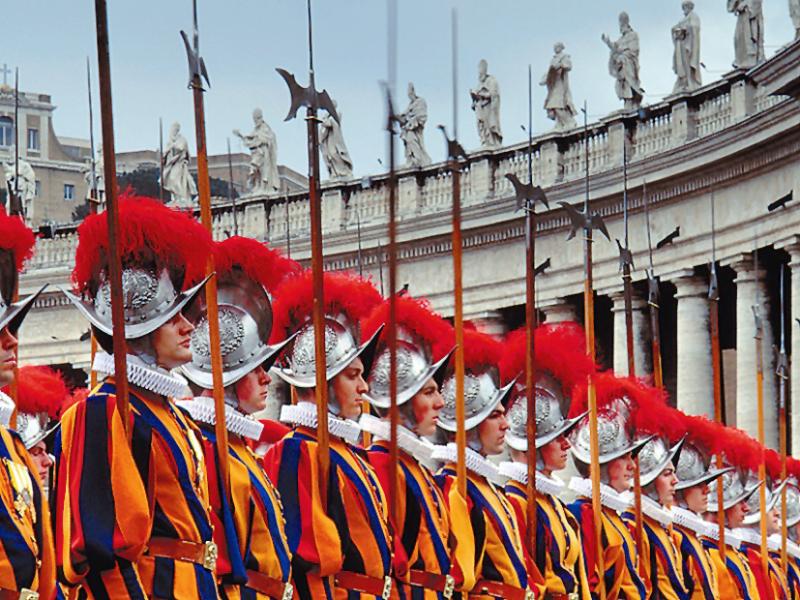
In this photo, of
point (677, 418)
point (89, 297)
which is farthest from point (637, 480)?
point (89, 297)

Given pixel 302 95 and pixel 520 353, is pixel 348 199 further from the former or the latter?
pixel 302 95

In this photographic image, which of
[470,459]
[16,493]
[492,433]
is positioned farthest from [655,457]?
[16,493]

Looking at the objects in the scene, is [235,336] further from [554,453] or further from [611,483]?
[611,483]

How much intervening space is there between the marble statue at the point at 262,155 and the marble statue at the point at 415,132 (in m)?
5.00

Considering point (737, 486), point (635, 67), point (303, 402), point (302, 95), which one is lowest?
point (737, 486)

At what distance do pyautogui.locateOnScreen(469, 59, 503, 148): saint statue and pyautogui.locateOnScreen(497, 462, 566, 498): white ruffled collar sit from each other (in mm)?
28400

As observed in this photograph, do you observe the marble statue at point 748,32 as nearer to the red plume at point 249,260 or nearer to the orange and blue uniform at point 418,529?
the orange and blue uniform at point 418,529

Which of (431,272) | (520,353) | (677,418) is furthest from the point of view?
(431,272)

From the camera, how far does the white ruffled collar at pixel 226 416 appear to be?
1298 cm

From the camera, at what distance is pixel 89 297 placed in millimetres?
12047

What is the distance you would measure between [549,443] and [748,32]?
23.3 m

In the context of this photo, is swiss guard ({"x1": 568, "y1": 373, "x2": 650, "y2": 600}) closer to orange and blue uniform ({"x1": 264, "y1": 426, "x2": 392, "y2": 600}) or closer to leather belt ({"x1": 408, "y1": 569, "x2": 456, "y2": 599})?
leather belt ({"x1": 408, "y1": 569, "x2": 456, "y2": 599})

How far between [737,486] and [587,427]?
5.46 m

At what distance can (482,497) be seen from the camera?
16.3 meters
